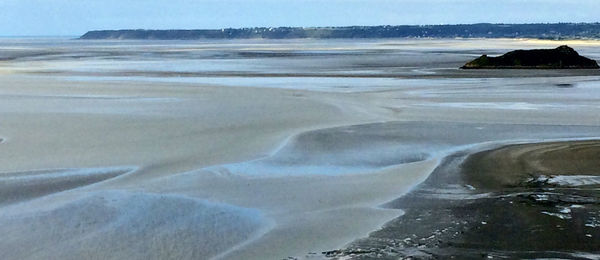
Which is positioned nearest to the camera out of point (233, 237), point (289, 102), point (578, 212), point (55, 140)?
point (233, 237)

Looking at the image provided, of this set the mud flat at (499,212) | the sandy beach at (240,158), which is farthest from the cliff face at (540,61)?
the mud flat at (499,212)

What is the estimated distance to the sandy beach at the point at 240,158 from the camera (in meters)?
5.77

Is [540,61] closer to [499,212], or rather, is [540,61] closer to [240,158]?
[240,158]

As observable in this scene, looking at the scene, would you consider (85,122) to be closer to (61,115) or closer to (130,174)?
(61,115)

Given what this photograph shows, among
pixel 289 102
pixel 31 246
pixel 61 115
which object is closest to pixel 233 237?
pixel 31 246

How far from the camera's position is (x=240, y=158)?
30.2 feet

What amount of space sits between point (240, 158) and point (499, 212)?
12.8 ft

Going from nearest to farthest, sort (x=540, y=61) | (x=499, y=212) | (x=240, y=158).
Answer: (x=499, y=212), (x=240, y=158), (x=540, y=61)

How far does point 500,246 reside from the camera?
525 cm

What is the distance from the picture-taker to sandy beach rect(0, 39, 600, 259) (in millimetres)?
5770

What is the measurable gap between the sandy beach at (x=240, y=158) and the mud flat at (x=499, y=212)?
0.14 meters

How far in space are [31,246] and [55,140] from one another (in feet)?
17.8

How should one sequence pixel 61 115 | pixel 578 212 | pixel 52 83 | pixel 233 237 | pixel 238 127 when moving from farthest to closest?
pixel 52 83
pixel 61 115
pixel 238 127
pixel 578 212
pixel 233 237

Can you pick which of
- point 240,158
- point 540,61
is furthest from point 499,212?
point 540,61
